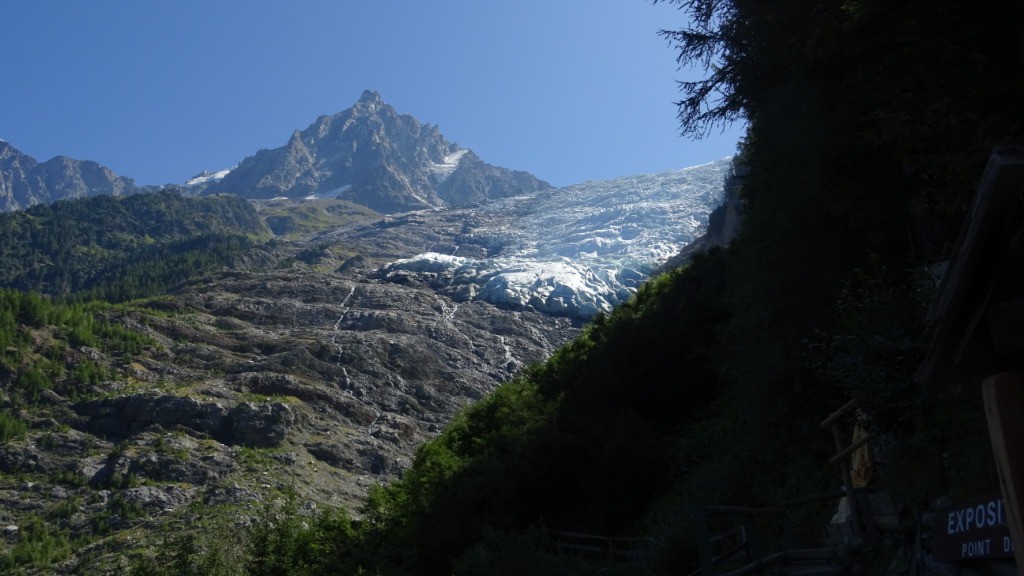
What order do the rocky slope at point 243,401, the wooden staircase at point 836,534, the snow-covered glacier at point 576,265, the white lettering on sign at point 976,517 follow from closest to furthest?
the white lettering on sign at point 976,517 < the wooden staircase at point 836,534 < the rocky slope at point 243,401 < the snow-covered glacier at point 576,265

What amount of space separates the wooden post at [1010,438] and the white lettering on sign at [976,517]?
61 cm

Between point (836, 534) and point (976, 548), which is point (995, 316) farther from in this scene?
point (836, 534)

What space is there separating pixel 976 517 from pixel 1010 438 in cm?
103

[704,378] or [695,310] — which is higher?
[695,310]

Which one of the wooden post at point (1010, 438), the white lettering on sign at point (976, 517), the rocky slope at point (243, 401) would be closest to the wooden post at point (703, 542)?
the white lettering on sign at point (976, 517)

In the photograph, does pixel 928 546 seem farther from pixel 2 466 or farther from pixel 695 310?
pixel 2 466

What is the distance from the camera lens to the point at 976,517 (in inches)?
170

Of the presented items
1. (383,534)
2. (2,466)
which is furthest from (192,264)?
(383,534)

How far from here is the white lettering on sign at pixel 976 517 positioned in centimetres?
408

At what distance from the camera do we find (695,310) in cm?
2827

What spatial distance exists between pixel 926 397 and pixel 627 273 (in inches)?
5955

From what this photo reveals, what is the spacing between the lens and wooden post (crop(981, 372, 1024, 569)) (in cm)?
341

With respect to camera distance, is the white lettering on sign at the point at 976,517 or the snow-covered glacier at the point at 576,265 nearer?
the white lettering on sign at the point at 976,517

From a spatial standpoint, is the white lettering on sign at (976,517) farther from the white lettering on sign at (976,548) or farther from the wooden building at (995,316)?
the wooden building at (995,316)
